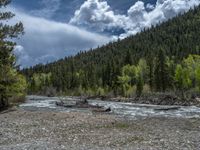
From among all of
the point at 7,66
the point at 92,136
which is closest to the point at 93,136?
the point at 92,136

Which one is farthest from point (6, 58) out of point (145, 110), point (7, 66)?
point (145, 110)

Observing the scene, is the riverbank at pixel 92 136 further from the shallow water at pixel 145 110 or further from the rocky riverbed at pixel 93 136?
the shallow water at pixel 145 110

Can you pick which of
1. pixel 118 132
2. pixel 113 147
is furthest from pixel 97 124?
pixel 113 147

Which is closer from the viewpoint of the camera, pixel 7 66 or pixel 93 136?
pixel 93 136

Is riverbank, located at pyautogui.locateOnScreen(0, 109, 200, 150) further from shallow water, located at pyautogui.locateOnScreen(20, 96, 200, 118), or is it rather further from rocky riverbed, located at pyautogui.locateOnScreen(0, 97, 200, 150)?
shallow water, located at pyautogui.locateOnScreen(20, 96, 200, 118)

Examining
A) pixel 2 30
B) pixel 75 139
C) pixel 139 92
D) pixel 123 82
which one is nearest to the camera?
pixel 75 139

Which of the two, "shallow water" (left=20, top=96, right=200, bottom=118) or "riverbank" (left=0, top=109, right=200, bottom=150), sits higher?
"shallow water" (left=20, top=96, right=200, bottom=118)

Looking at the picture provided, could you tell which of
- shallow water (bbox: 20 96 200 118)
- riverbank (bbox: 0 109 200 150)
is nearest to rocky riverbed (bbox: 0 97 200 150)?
riverbank (bbox: 0 109 200 150)

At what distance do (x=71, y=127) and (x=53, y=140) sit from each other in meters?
6.69

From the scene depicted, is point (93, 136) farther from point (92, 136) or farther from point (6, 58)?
point (6, 58)

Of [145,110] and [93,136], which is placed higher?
[145,110]

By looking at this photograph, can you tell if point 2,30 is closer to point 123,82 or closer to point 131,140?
point 131,140

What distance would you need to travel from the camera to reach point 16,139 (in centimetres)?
2441

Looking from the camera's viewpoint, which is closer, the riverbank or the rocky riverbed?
the rocky riverbed
